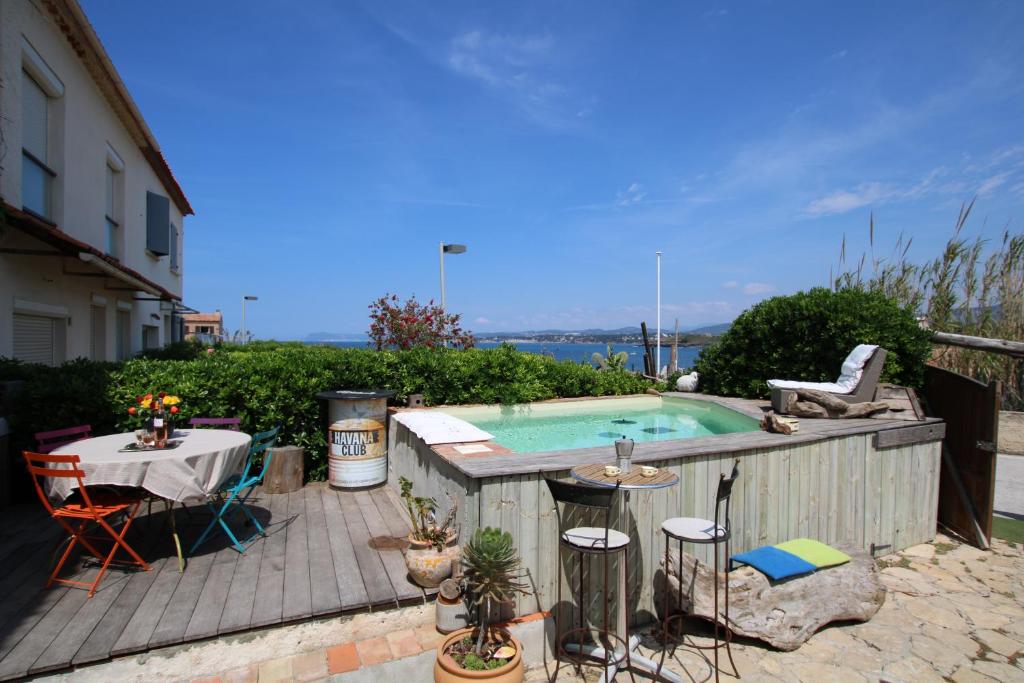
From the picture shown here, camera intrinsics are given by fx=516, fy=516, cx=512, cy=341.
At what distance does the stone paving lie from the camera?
2.97 m

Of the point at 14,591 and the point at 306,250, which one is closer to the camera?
the point at 14,591

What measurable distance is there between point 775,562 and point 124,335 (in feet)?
45.9

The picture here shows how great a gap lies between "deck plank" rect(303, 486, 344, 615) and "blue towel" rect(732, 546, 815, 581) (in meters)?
3.20

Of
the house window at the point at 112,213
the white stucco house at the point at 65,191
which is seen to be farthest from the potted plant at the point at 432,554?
the house window at the point at 112,213

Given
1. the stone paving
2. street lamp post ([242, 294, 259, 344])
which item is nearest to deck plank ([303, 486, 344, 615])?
the stone paving

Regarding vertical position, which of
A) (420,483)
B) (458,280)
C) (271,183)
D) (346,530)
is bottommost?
(346,530)

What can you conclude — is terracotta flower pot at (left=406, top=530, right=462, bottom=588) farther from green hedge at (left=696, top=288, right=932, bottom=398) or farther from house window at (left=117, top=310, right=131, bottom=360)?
house window at (left=117, top=310, right=131, bottom=360)

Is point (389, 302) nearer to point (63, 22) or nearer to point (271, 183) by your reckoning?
point (271, 183)

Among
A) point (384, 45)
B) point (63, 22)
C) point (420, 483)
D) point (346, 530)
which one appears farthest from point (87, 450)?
point (384, 45)

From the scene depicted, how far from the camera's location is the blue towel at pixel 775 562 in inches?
160

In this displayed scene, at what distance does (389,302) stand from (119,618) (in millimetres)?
12215

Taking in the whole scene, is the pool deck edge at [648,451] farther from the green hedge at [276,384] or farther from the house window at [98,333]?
the house window at [98,333]

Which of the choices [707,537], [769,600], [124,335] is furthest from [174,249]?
[769,600]

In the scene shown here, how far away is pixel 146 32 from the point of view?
9570mm
